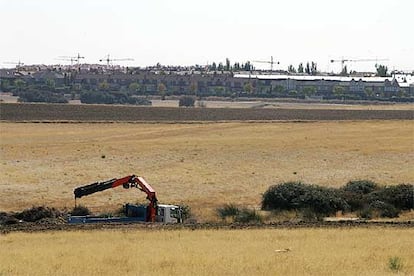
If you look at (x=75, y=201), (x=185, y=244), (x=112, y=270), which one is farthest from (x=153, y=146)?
(x=112, y=270)

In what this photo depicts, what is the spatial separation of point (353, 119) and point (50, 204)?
62.3 metres

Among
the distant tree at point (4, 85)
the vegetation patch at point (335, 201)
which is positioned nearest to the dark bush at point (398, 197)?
the vegetation patch at point (335, 201)

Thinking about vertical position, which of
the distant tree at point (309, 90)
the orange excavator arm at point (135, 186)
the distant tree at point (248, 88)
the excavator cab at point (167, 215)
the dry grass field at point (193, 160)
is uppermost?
the orange excavator arm at point (135, 186)

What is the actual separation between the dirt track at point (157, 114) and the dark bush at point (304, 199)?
53.2 metres

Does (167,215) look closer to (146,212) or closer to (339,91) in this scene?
(146,212)

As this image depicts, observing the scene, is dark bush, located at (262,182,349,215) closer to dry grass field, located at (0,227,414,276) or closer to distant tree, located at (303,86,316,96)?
dry grass field, located at (0,227,414,276)

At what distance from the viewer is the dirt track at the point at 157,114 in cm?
9038

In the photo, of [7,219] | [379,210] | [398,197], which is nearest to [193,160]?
[398,197]

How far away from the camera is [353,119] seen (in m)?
96.2

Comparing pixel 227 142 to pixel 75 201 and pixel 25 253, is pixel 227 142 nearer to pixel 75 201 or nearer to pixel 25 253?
pixel 75 201

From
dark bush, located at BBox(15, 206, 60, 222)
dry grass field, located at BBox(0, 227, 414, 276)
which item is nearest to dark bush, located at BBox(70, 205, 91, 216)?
dark bush, located at BBox(15, 206, 60, 222)

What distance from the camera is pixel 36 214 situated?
111ft

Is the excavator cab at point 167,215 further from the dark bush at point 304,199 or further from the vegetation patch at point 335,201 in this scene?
the dark bush at point 304,199

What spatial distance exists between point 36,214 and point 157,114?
202 feet
